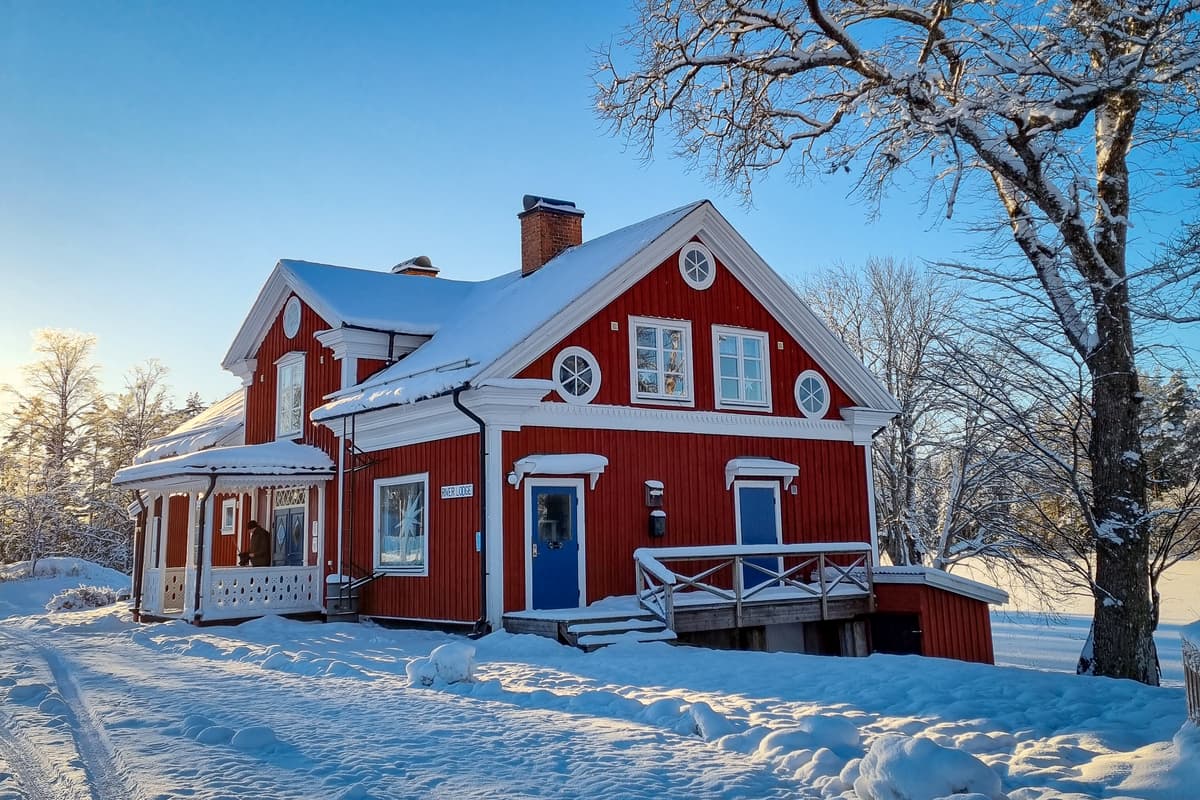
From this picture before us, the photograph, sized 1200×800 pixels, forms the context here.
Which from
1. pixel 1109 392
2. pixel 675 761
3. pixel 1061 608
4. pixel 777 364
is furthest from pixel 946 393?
pixel 675 761

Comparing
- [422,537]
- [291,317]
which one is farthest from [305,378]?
[422,537]

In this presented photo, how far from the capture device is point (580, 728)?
748 centimetres

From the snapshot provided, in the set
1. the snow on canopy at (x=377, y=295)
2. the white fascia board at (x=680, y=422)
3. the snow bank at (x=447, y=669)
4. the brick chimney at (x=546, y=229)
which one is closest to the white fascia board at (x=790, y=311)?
the white fascia board at (x=680, y=422)

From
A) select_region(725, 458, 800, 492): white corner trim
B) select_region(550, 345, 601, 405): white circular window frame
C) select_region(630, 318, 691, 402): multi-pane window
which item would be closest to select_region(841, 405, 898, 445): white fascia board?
select_region(725, 458, 800, 492): white corner trim

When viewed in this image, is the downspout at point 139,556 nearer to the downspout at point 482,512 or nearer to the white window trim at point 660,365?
the downspout at point 482,512

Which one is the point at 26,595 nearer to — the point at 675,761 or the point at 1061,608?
the point at 675,761

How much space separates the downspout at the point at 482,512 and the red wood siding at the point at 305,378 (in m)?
5.03

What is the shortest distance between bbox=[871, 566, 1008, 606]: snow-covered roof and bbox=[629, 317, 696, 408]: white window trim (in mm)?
4285

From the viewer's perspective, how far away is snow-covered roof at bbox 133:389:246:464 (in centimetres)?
2355

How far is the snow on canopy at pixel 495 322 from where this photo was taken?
15023 millimetres

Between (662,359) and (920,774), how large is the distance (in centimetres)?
1171

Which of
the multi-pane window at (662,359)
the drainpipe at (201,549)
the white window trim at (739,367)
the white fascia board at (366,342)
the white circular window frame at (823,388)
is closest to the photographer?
the multi-pane window at (662,359)

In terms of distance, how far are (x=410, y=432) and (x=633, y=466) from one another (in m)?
3.80

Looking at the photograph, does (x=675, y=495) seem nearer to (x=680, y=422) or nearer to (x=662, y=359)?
(x=680, y=422)
